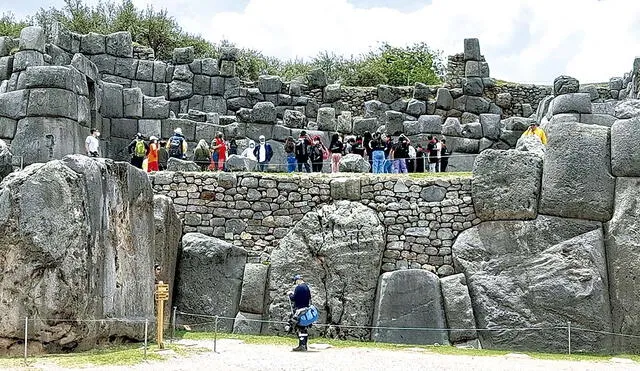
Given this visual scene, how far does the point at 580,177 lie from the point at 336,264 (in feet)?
18.8

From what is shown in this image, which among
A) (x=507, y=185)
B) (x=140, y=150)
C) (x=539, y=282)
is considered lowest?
(x=539, y=282)

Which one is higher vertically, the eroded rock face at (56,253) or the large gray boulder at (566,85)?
the large gray boulder at (566,85)

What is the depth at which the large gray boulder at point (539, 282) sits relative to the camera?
64.9 feet

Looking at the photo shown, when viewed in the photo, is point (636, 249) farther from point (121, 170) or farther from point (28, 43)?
point (28, 43)

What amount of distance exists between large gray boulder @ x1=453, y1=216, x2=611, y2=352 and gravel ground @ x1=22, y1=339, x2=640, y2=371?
1696 mm

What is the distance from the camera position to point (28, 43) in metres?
25.2

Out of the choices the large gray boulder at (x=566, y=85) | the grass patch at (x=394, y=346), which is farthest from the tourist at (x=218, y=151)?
the large gray boulder at (x=566, y=85)

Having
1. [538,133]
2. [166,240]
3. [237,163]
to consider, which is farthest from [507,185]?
[166,240]

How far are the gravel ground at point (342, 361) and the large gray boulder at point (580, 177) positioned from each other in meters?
3.57

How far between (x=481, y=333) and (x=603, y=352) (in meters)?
2.59

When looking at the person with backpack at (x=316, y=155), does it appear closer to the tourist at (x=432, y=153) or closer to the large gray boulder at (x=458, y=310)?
the tourist at (x=432, y=153)

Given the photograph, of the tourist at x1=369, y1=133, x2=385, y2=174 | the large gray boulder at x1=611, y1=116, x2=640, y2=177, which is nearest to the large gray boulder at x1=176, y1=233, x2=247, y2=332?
the tourist at x1=369, y1=133, x2=385, y2=174

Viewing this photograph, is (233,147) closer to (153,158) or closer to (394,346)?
(153,158)

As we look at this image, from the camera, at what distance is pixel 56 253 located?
14.3 metres
